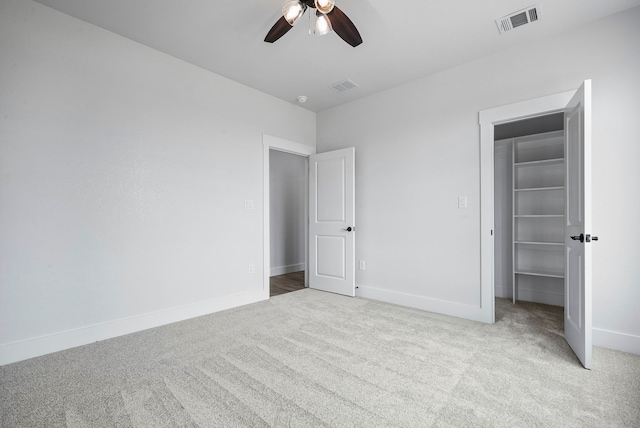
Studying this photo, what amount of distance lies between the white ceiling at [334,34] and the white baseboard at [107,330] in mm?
2629

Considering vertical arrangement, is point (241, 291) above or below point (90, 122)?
below

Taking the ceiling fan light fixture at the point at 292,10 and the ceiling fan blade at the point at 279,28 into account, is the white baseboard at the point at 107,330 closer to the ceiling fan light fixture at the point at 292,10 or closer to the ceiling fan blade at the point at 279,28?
the ceiling fan blade at the point at 279,28

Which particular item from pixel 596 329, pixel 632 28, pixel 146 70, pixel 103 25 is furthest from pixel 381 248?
pixel 103 25

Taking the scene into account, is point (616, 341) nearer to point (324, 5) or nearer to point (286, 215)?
point (324, 5)

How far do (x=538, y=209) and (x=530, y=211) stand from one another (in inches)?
3.6

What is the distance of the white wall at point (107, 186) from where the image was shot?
86.3 inches

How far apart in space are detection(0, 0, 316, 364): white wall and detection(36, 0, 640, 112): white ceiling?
0.98 ft

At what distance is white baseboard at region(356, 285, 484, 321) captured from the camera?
3.09m

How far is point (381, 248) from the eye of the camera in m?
3.85

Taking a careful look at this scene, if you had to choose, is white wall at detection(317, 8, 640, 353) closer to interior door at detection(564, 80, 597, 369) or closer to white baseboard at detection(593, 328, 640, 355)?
white baseboard at detection(593, 328, 640, 355)

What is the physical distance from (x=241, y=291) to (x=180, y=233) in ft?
3.43

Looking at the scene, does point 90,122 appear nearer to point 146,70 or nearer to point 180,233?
point 146,70

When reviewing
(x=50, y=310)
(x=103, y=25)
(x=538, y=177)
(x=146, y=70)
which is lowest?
(x=50, y=310)

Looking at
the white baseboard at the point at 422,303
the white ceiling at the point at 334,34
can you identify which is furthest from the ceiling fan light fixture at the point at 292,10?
the white baseboard at the point at 422,303
